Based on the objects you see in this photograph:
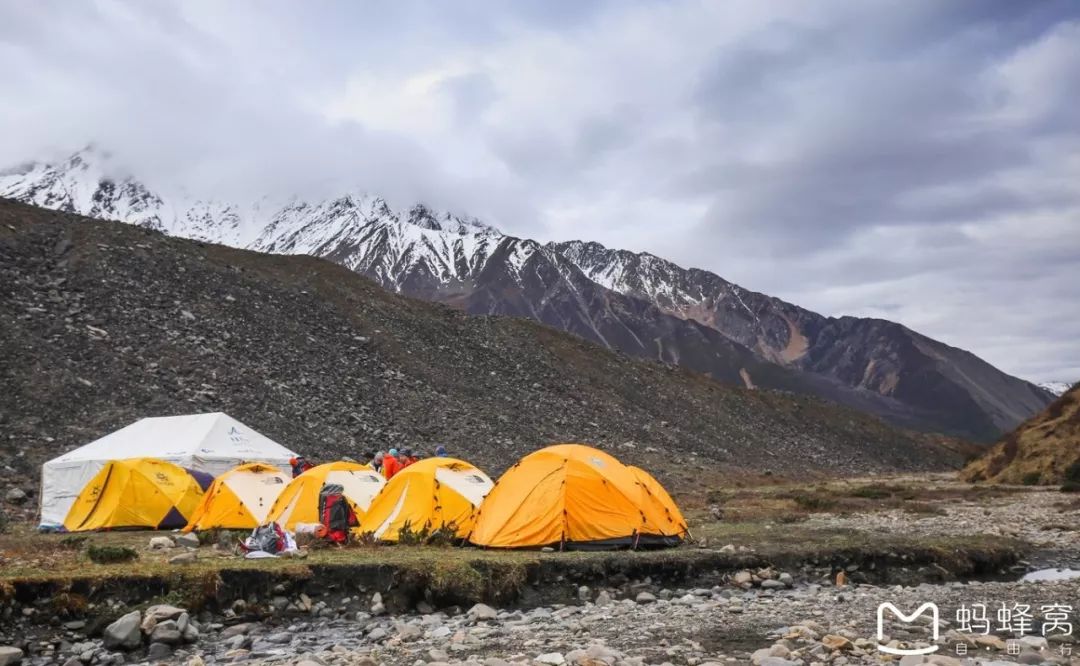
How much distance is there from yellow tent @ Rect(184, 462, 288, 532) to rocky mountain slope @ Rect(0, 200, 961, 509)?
10.7 meters

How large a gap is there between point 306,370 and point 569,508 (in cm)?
3165

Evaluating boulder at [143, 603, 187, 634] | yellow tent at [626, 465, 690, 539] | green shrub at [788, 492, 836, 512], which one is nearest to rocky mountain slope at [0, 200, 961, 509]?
green shrub at [788, 492, 836, 512]

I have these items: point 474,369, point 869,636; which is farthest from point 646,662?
point 474,369

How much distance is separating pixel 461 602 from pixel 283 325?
39.0m

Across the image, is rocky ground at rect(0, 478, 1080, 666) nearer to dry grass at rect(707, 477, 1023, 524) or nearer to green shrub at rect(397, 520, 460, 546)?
green shrub at rect(397, 520, 460, 546)

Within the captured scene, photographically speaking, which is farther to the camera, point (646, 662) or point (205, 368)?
point (205, 368)

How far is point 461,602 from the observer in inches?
510

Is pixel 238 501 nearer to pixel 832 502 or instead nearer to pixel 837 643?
pixel 837 643

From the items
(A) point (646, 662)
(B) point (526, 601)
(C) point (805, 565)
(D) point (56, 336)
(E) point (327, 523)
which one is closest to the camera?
(A) point (646, 662)

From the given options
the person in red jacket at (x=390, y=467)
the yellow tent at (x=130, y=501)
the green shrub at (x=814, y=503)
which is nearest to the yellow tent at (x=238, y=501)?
the yellow tent at (x=130, y=501)

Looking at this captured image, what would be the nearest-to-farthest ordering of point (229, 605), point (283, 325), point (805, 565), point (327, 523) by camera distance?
point (229, 605)
point (805, 565)
point (327, 523)
point (283, 325)

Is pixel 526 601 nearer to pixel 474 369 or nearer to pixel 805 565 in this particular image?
pixel 805 565

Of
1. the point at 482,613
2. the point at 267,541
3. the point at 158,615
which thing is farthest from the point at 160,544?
the point at 482,613

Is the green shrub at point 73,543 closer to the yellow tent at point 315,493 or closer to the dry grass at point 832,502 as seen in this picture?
Answer: the yellow tent at point 315,493
